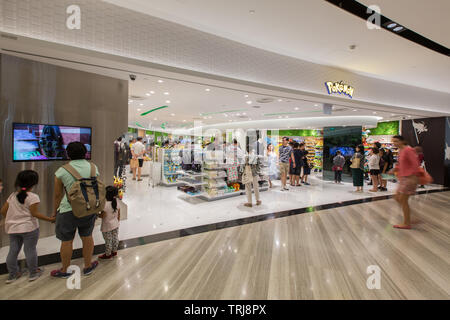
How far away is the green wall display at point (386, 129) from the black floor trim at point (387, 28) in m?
7.14

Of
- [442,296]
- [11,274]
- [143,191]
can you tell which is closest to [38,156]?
[11,274]

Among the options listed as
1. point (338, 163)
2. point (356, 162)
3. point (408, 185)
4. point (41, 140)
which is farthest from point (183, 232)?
point (338, 163)

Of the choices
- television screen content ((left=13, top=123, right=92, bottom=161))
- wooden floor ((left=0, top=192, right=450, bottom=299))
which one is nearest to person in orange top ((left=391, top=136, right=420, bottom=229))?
wooden floor ((left=0, top=192, right=450, bottom=299))

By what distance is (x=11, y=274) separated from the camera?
→ 2.28m

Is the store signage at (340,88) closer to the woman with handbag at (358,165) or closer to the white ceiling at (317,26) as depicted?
the white ceiling at (317,26)

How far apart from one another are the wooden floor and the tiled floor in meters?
0.65

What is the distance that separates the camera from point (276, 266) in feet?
8.71

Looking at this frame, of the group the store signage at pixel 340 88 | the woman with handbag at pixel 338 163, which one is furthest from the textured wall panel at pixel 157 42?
the woman with handbag at pixel 338 163

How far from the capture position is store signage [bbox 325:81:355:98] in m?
5.89

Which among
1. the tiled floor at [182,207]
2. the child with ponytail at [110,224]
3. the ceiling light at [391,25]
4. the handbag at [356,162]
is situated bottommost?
the tiled floor at [182,207]

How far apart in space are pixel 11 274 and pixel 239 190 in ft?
16.3

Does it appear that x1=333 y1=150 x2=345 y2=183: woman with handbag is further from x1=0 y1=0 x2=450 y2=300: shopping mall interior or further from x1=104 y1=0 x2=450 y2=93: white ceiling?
x1=104 y1=0 x2=450 y2=93: white ceiling

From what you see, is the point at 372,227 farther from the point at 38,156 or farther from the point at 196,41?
the point at 38,156

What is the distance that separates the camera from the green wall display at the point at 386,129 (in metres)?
11.1
